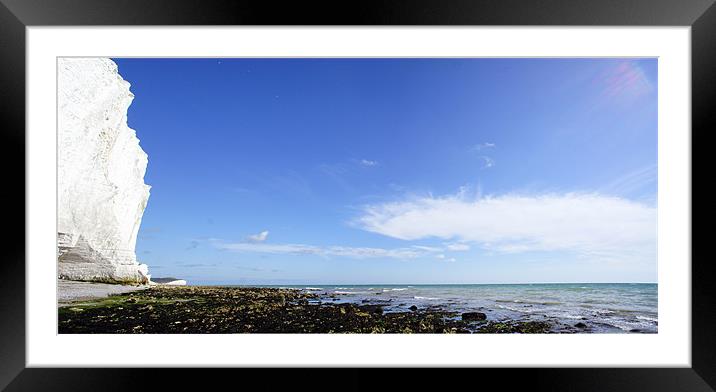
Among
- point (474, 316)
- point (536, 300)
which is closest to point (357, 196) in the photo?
point (474, 316)

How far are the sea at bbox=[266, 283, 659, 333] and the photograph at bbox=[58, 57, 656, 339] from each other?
0.06m

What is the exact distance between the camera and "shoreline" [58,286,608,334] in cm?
612

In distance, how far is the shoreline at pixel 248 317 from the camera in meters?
6.12

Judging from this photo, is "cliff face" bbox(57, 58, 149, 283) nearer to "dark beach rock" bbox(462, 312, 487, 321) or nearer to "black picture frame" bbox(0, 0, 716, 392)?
"black picture frame" bbox(0, 0, 716, 392)

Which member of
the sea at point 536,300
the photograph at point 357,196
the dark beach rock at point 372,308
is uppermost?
the photograph at point 357,196

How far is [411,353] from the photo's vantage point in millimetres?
1708

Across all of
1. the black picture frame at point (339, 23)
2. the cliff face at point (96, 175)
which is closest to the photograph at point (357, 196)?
the cliff face at point (96, 175)

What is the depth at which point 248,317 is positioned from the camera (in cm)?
660

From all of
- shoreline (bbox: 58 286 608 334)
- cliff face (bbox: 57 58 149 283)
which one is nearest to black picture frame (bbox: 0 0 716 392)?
shoreline (bbox: 58 286 608 334)

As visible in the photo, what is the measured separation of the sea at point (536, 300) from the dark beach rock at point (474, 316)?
17cm

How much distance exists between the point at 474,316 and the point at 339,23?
6.74 metres

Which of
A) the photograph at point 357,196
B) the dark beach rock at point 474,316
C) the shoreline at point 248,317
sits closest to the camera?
the shoreline at point 248,317

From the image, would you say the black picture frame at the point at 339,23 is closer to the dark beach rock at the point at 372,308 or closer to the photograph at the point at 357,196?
the photograph at the point at 357,196

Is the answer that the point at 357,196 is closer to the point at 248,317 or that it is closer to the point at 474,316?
the point at 474,316
